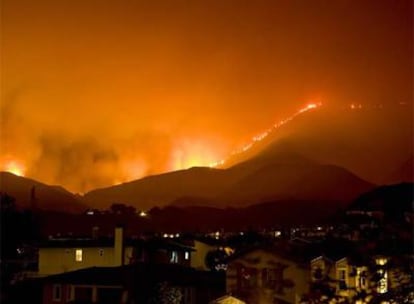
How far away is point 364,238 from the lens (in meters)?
6.03

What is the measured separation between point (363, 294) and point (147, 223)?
1888 inches

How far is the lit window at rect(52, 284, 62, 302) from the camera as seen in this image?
21.6m

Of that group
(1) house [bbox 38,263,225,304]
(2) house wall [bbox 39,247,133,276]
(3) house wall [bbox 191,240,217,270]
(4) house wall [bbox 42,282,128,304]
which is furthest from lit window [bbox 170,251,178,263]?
(4) house wall [bbox 42,282,128,304]

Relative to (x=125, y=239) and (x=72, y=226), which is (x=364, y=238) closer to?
(x=125, y=239)

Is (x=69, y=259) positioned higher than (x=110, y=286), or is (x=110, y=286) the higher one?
(x=69, y=259)

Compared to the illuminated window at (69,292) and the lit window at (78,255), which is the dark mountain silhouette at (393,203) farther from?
the lit window at (78,255)

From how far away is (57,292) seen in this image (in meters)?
21.7

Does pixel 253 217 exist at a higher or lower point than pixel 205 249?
higher

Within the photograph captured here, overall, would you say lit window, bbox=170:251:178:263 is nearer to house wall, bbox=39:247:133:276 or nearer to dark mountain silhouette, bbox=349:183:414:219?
house wall, bbox=39:247:133:276

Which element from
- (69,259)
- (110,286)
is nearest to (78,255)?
(69,259)

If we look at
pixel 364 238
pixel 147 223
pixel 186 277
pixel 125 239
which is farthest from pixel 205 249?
pixel 364 238

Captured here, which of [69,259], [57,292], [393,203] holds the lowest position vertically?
[57,292]

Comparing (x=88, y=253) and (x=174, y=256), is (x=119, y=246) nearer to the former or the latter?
(x=88, y=253)

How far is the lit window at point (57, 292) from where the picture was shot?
21641 millimetres
